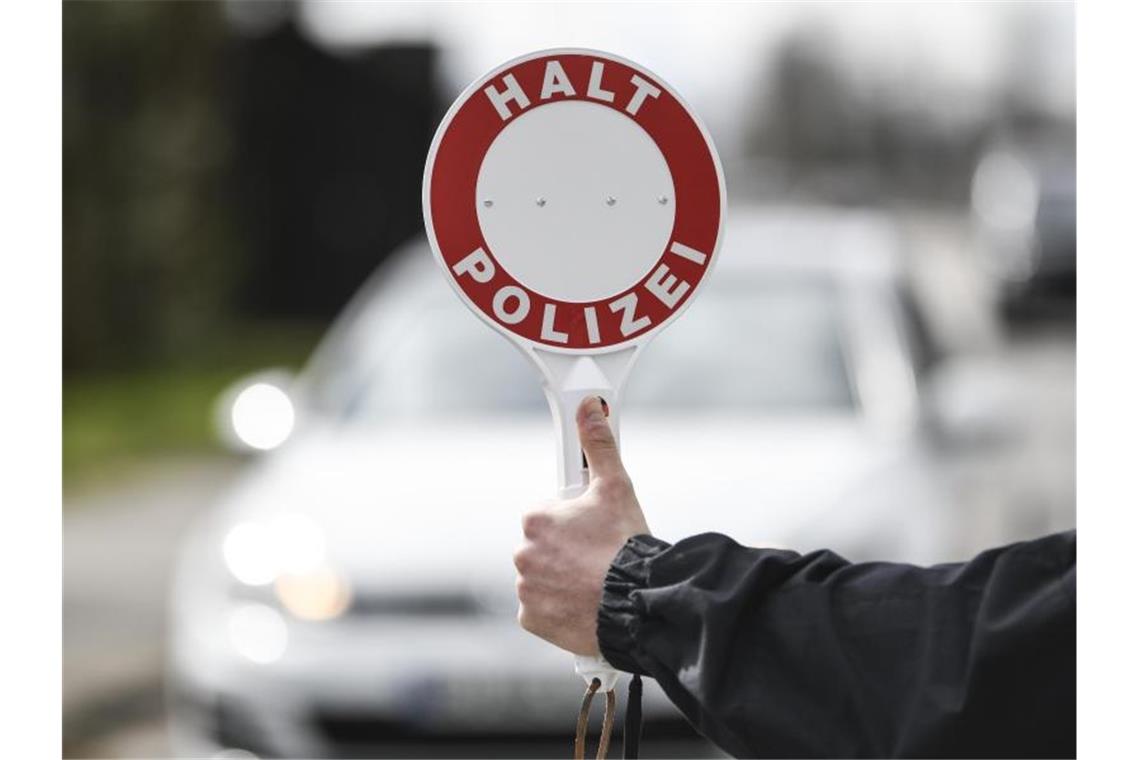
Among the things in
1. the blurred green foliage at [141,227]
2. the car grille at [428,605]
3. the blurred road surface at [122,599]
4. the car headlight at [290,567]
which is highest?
the blurred green foliage at [141,227]

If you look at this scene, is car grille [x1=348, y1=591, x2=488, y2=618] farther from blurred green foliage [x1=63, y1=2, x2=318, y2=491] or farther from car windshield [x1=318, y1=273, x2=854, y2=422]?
blurred green foliage [x1=63, y1=2, x2=318, y2=491]

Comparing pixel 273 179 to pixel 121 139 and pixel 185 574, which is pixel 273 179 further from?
pixel 185 574

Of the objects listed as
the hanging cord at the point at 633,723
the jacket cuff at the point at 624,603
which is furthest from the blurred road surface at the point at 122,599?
the jacket cuff at the point at 624,603

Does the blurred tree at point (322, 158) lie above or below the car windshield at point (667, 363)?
above

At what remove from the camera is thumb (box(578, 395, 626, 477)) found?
5.54ft

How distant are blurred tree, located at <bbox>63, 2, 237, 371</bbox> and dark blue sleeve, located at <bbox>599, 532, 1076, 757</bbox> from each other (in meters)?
11.4

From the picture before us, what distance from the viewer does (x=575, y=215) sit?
174cm

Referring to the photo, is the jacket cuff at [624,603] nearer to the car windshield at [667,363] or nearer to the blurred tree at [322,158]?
the car windshield at [667,363]

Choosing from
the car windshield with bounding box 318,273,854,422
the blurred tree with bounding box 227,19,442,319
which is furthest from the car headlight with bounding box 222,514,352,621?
the blurred tree with bounding box 227,19,442,319

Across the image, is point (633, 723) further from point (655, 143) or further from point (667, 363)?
point (667, 363)

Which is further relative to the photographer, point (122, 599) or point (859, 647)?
point (122, 599)

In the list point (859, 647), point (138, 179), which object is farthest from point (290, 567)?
point (138, 179)

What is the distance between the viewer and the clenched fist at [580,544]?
5.44 feet

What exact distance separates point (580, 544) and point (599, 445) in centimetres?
11
